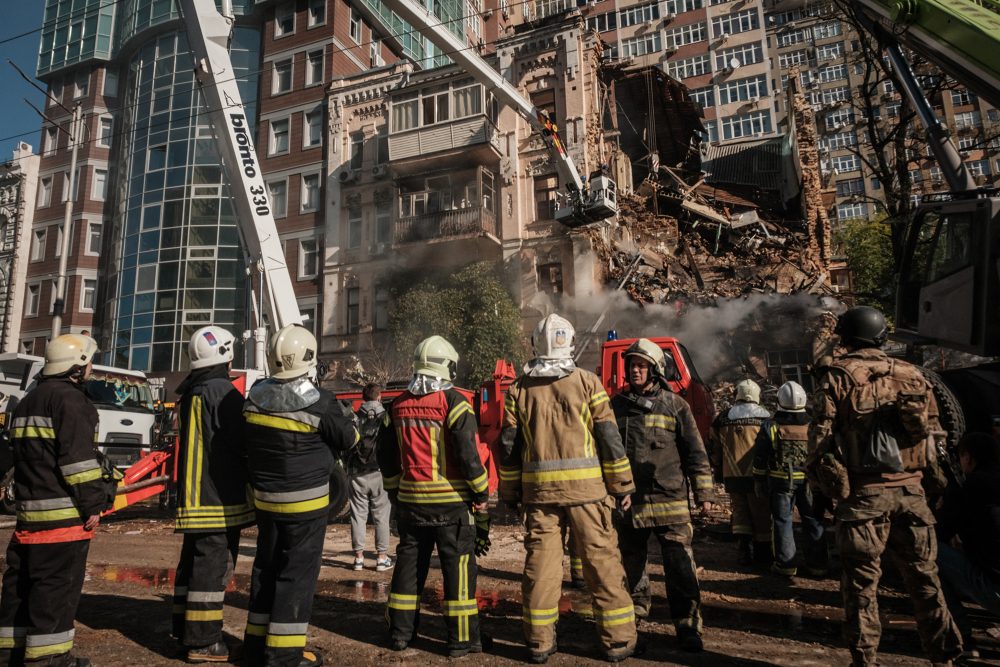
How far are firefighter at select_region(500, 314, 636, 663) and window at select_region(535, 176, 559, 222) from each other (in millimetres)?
19376

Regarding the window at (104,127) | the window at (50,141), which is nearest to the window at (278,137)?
the window at (104,127)

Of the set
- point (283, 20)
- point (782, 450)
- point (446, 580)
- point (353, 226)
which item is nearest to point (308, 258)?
point (353, 226)

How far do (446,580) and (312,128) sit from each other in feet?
88.9

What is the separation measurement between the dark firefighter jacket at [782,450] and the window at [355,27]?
2827 centimetres

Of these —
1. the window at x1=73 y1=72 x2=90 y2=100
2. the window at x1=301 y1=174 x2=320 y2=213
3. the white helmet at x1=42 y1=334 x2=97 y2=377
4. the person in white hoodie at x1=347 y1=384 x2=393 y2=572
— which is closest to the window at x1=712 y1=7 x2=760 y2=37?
the window at x1=301 y1=174 x2=320 y2=213

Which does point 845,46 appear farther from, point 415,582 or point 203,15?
point 415,582

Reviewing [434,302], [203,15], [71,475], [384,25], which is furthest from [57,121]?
[71,475]

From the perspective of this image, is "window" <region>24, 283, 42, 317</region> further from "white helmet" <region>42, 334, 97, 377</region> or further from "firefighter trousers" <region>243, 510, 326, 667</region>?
"firefighter trousers" <region>243, 510, 326, 667</region>

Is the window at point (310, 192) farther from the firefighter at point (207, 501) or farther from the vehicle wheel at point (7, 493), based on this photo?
the firefighter at point (207, 501)

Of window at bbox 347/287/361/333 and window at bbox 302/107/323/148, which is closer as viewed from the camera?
window at bbox 347/287/361/333

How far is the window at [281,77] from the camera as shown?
27895mm

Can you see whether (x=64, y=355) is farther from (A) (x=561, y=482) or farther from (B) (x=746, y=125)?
(B) (x=746, y=125)

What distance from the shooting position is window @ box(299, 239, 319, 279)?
1027 inches

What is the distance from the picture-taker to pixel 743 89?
129 ft
